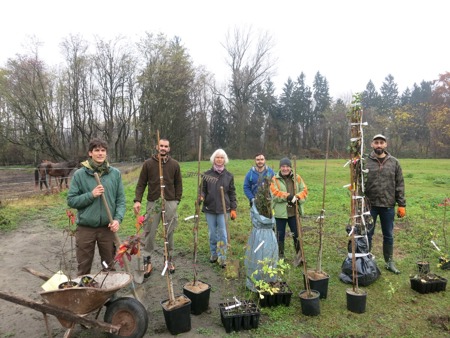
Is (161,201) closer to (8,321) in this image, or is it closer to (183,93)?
(8,321)

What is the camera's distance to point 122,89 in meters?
37.6

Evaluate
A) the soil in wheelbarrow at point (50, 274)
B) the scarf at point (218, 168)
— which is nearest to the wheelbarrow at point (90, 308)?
the soil in wheelbarrow at point (50, 274)

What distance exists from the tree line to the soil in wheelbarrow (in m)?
24.4

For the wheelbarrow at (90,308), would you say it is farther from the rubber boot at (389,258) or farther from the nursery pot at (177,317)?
the rubber boot at (389,258)

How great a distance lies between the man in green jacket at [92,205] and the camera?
3.44 metres

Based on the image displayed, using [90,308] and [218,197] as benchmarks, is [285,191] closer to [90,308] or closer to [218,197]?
[218,197]

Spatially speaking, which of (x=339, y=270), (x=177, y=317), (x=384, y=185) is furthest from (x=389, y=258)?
(x=177, y=317)

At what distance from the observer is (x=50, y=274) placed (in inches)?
205

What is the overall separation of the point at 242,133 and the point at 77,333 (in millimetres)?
37595

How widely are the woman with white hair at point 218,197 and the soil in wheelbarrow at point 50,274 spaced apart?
538 millimetres

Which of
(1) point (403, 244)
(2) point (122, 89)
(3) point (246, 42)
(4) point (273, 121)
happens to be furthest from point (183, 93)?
(1) point (403, 244)

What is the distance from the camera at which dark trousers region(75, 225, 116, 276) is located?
354 cm

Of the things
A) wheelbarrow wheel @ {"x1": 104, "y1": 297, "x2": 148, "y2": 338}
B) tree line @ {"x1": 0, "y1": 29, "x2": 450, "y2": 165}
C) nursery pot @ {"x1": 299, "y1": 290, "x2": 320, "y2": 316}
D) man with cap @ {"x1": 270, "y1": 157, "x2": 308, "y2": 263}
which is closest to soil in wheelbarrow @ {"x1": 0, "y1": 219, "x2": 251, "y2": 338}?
wheelbarrow wheel @ {"x1": 104, "y1": 297, "x2": 148, "y2": 338}

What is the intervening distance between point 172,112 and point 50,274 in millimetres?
29673
